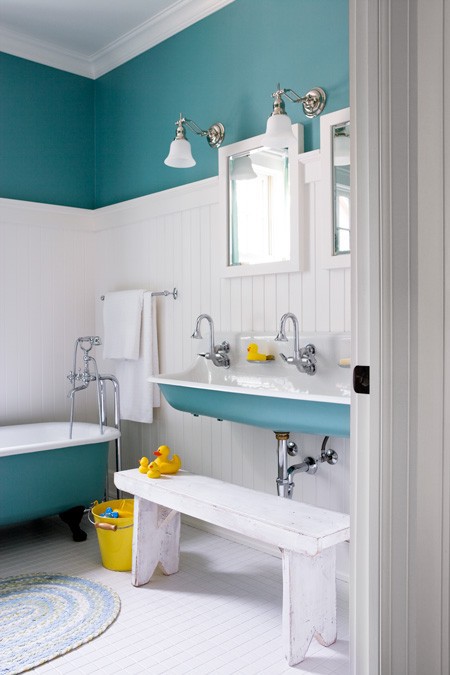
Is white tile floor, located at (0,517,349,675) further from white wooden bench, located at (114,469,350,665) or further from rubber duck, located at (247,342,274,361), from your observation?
rubber duck, located at (247,342,274,361)

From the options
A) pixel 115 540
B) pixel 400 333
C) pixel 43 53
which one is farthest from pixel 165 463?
pixel 43 53

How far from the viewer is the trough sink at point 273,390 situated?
236cm

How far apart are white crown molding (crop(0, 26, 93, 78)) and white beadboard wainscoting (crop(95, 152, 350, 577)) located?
0.97 metres

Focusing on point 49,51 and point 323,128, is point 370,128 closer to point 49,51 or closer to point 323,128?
point 323,128

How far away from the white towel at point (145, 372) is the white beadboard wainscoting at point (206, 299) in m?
0.06

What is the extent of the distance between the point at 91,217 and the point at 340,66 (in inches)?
84.8

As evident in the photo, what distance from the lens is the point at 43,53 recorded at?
4.02 m

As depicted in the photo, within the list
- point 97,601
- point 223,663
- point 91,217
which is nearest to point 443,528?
point 223,663

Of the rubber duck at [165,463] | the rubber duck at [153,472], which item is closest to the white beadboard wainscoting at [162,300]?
the rubber duck at [165,463]

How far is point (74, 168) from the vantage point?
4.23 meters

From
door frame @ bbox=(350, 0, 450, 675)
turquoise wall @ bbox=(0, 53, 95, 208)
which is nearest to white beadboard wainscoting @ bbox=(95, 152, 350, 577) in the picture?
turquoise wall @ bbox=(0, 53, 95, 208)

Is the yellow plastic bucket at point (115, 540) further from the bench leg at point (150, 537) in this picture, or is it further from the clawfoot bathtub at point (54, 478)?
the clawfoot bathtub at point (54, 478)

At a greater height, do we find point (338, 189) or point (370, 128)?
point (338, 189)

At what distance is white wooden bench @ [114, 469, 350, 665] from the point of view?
2.05 m
